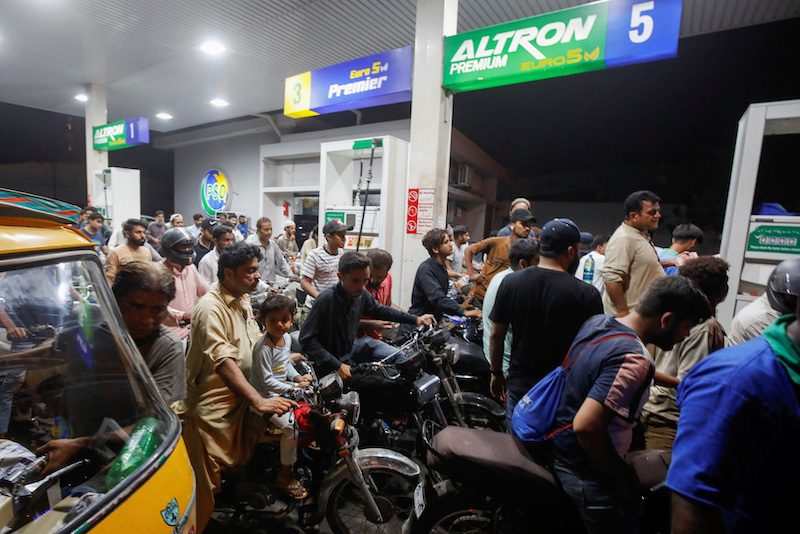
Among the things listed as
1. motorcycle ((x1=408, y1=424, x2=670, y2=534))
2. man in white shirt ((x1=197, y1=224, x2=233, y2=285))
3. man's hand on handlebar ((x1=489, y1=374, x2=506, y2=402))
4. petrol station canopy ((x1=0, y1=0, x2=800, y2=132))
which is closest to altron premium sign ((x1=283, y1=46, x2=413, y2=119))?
petrol station canopy ((x1=0, y1=0, x2=800, y2=132))

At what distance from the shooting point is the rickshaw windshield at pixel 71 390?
1.14 meters

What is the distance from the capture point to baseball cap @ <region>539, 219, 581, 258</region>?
7.70 ft

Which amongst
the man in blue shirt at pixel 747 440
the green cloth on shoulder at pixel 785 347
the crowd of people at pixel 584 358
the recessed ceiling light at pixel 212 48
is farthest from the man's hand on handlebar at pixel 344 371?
the recessed ceiling light at pixel 212 48

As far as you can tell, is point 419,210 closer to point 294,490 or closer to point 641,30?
point 641,30

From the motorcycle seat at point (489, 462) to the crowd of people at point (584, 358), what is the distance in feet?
0.41

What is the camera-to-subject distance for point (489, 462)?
1703 mm

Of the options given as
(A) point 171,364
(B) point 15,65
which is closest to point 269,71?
(B) point 15,65

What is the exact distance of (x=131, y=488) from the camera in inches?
41.5

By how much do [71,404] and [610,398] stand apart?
1931mm

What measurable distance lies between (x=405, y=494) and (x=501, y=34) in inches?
175

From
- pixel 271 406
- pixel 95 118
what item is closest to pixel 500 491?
pixel 271 406

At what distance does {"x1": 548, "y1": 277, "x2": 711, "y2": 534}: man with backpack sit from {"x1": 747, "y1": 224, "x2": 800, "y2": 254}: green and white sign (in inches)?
113

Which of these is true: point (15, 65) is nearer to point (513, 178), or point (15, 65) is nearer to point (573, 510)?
point (573, 510)

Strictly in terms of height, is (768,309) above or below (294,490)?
above
